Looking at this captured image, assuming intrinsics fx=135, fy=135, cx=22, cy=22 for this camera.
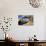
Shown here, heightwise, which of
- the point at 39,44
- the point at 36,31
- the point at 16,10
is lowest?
the point at 39,44

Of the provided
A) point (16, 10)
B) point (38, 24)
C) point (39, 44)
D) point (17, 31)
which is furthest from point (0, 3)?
point (39, 44)

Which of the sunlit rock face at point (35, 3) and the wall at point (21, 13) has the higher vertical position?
the sunlit rock face at point (35, 3)

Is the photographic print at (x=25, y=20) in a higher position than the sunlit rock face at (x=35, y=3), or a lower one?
lower

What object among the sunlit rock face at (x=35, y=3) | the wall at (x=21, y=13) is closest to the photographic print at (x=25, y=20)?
the wall at (x=21, y=13)

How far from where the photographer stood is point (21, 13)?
16.2ft

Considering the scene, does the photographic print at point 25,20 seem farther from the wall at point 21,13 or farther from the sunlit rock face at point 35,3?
the sunlit rock face at point 35,3

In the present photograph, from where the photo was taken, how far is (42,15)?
4988 millimetres

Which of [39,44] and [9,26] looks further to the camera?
[9,26]

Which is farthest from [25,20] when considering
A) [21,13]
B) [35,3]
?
[35,3]

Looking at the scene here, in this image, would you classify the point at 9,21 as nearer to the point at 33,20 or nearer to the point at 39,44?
the point at 33,20

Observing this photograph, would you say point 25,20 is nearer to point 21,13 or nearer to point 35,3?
point 21,13

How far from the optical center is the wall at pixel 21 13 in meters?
4.89

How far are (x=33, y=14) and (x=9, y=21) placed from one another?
0.92 metres

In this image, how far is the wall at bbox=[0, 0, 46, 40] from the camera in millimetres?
4887
